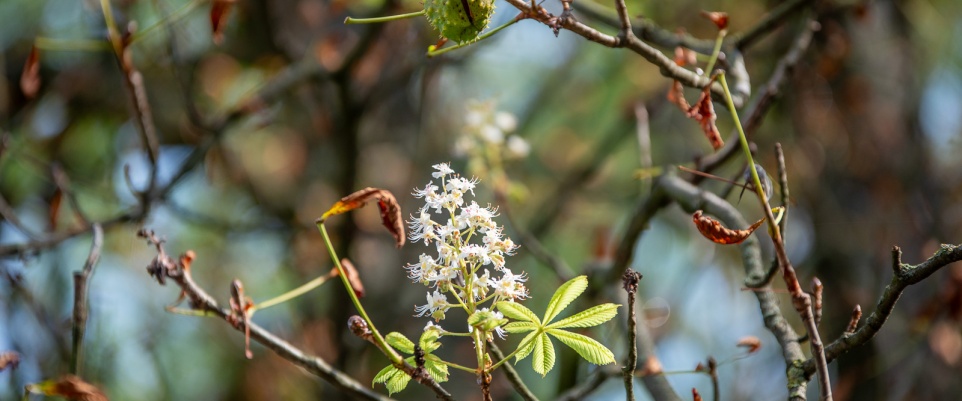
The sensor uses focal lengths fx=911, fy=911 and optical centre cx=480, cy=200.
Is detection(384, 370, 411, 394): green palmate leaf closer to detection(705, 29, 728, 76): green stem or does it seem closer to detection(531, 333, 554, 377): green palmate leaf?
detection(531, 333, 554, 377): green palmate leaf

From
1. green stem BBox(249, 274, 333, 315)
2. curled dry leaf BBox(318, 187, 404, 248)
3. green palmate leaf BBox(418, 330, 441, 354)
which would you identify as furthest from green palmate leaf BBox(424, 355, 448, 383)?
green stem BBox(249, 274, 333, 315)

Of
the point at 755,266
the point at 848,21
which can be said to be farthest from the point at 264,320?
the point at 755,266

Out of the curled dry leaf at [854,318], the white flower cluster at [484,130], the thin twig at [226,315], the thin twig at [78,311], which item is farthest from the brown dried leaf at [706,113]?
the white flower cluster at [484,130]

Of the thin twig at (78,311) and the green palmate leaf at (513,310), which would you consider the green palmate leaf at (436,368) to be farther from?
the thin twig at (78,311)

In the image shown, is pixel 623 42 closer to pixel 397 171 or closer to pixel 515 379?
pixel 515 379

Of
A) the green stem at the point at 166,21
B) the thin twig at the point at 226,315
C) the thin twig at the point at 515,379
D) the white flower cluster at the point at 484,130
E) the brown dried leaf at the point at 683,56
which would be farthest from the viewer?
the white flower cluster at the point at 484,130

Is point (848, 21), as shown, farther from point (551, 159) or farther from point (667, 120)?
point (551, 159)
